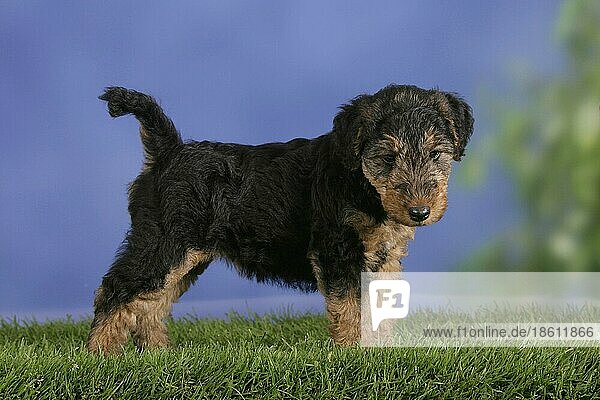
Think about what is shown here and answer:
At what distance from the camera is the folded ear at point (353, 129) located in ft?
15.8

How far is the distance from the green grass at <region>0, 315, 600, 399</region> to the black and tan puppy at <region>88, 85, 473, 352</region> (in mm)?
326

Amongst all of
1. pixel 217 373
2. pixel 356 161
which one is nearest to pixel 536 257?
pixel 356 161

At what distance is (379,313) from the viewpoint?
5125mm

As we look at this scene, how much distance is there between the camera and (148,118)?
17.9 feet

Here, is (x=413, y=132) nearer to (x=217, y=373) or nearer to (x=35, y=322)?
(x=217, y=373)

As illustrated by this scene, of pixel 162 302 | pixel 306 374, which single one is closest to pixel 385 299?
pixel 306 374

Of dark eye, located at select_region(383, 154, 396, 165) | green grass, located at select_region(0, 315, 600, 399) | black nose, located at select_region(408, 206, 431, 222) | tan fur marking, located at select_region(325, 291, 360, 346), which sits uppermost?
dark eye, located at select_region(383, 154, 396, 165)

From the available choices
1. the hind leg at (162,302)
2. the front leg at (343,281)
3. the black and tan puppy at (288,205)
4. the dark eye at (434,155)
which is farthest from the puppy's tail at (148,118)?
the dark eye at (434,155)

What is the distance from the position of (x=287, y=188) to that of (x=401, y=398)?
133cm

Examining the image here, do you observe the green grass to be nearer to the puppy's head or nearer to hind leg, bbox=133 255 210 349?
hind leg, bbox=133 255 210 349

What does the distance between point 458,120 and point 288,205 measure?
1.04 metres

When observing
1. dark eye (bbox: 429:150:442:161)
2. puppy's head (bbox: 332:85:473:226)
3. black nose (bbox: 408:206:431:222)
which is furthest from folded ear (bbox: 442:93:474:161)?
black nose (bbox: 408:206:431:222)

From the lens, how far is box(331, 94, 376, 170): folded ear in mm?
4805

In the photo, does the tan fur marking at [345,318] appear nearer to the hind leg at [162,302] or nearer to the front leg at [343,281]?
the front leg at [343,281]
